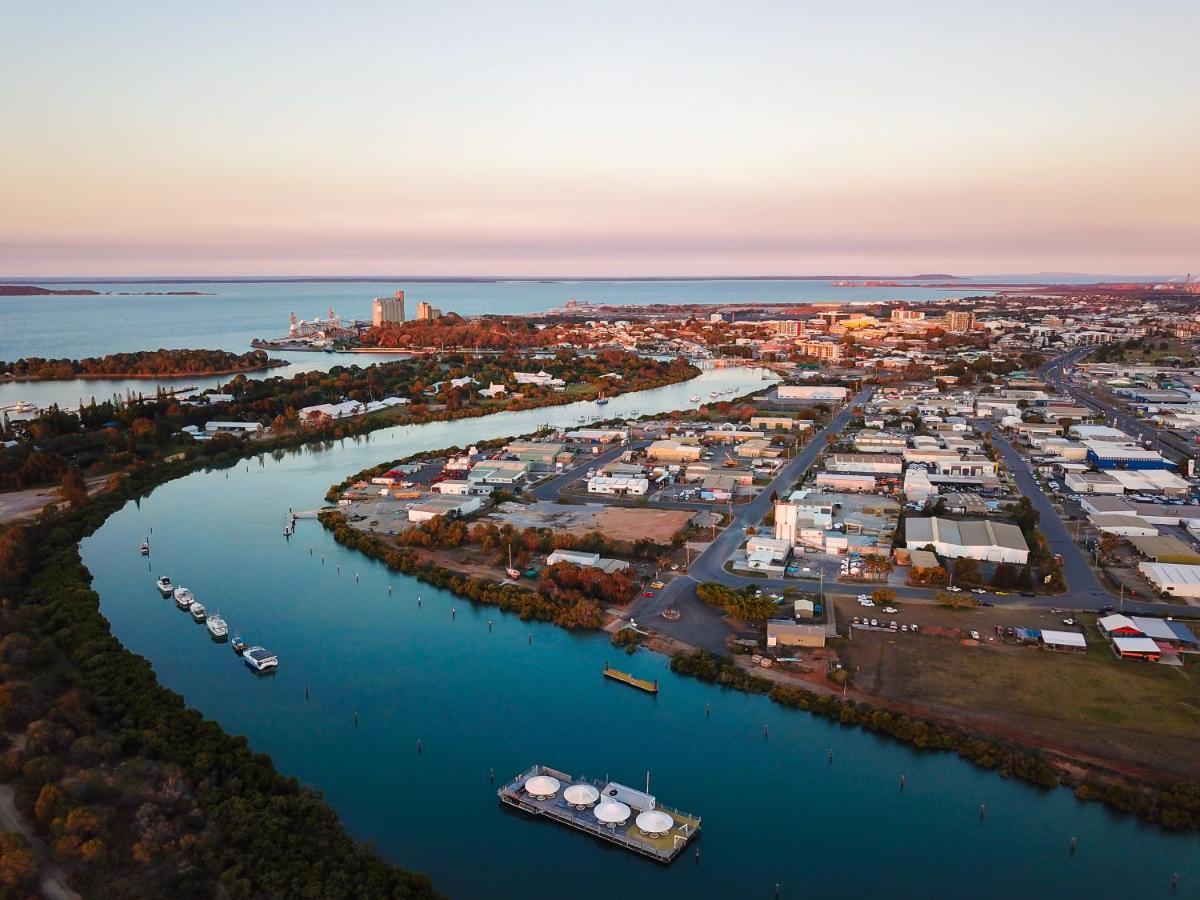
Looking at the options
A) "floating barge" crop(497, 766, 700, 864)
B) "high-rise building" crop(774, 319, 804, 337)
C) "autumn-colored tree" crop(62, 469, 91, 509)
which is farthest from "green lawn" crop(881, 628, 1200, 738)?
"high-rise building" crop(774, 319, 804, 337)

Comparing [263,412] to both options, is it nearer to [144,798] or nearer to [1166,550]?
[144,798]

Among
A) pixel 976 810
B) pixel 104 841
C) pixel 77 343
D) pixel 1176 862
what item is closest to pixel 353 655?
pixel 104 841

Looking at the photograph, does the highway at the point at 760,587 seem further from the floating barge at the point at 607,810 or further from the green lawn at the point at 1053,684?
the floating barge at the point at 607,810

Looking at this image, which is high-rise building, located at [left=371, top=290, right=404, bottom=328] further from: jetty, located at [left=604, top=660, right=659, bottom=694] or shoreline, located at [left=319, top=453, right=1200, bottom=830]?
shoreline, located at [left=319, top=453, right=1200, bottom=830]

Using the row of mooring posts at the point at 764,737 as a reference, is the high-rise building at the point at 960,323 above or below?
above

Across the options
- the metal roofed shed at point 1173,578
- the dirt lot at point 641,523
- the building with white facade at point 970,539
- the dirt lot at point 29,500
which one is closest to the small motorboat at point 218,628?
the dirt lot at point 641,523

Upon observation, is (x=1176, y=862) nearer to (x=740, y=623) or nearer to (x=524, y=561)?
(x=740, y=623)
